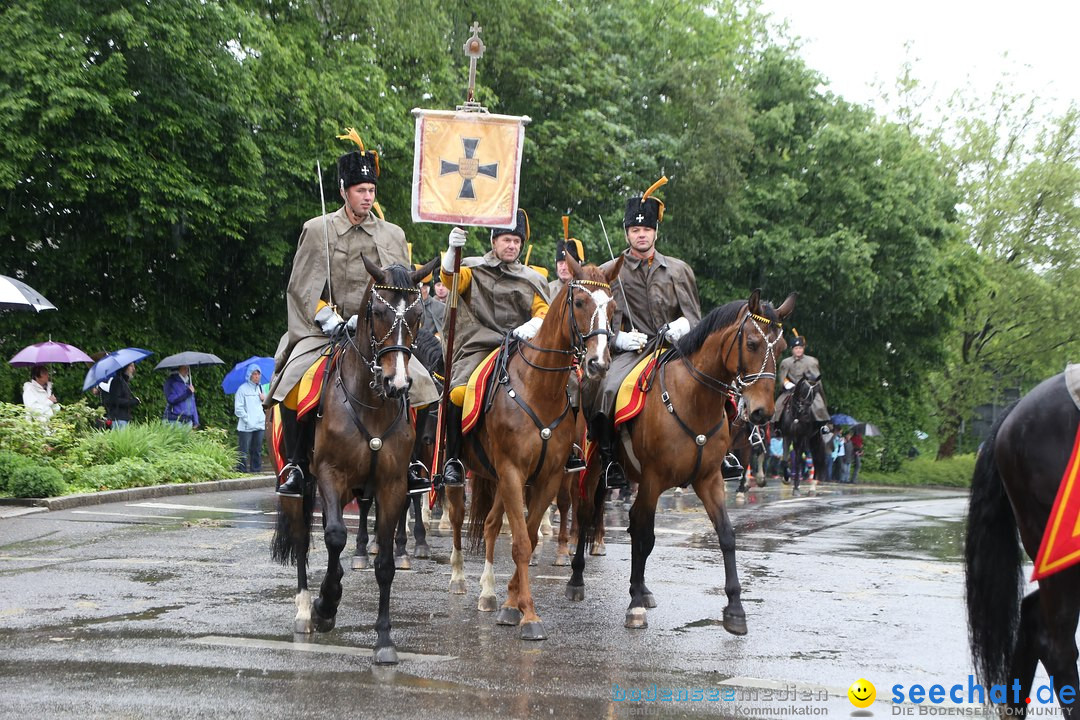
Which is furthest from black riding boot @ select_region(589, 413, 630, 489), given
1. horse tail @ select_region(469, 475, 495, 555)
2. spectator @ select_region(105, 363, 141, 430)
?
spectator @ select_region(105, 363, 141, 430)

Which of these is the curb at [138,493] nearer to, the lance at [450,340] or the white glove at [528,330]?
the lance at [450,340]

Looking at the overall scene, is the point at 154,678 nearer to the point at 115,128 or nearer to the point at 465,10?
the point at 115,128

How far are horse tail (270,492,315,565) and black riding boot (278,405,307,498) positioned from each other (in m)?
0.17

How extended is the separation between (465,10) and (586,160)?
5095 millimetres

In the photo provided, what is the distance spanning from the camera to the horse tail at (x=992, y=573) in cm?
668

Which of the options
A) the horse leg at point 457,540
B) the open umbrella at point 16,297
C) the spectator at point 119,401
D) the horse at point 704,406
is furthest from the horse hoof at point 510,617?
the spectator at point 119,401

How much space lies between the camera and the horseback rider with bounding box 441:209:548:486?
10.7m

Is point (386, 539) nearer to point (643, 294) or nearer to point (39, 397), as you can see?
point (643, 294)

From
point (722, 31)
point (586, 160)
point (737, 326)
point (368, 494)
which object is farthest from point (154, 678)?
point (722, 31)

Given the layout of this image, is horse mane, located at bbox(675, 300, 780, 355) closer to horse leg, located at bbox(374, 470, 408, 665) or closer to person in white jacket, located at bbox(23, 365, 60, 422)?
horse leg, located at bbox(374, 470, 408, 665)

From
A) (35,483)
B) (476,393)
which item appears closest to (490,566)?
(476,393)

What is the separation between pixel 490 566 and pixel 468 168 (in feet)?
10.7

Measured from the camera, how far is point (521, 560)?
9.19 metres

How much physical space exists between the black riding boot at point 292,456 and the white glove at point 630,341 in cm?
304
